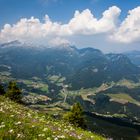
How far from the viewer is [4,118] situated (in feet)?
52.5

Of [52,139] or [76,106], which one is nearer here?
[52,139]

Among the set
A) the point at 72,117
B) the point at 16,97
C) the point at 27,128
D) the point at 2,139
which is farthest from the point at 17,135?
the point at 16,97

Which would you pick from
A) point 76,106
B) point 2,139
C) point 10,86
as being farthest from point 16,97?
point 2,139

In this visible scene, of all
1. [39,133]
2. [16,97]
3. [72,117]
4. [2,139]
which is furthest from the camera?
[16,97]

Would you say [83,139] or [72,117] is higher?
[83,139]

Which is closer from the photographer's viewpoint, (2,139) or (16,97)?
(2,139)

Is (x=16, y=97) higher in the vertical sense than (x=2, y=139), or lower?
lower

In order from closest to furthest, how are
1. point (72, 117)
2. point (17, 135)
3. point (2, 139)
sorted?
point (2, 139) → point (17, 135) → point (72, 117)

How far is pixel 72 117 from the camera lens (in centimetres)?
6481

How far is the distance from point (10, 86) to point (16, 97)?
5142mm

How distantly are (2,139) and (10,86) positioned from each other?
70717mm

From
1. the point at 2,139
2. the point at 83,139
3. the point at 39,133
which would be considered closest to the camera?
the point at 2,139

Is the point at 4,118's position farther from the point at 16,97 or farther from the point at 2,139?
the point at 16,97

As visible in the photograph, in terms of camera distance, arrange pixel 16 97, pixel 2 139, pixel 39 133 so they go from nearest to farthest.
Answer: pixel 2 139, pixel 39 133, pixel 16 97
